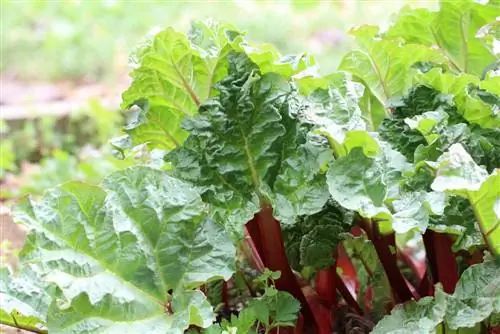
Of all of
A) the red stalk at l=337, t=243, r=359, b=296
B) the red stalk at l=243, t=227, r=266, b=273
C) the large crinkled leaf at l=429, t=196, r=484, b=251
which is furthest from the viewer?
the red stalk at l=337, t=243, r=359, b=296

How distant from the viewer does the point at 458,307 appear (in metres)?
0.73

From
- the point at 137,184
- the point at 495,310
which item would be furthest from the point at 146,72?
the point at 495,310

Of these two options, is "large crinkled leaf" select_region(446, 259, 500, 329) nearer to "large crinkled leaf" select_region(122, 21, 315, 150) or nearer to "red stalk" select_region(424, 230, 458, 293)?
"red stalk" select_region(424, 230, 458, 293)

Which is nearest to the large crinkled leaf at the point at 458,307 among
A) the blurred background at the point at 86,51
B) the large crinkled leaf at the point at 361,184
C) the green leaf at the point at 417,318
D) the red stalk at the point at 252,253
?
the green leaf at the point at 417,318

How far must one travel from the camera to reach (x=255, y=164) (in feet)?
2.75

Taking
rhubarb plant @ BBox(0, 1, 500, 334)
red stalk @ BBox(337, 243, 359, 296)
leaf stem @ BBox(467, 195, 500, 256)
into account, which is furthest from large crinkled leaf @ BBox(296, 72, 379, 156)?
red stalk @ BBox(337, 243, 359, 296)

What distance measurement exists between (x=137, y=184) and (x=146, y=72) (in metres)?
0.16

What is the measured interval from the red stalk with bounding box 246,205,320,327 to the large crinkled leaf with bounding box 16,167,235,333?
110 millimetres

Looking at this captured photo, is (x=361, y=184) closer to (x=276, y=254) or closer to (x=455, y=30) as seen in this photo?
(x=276, y=254)

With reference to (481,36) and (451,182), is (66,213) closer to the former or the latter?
(451,182)

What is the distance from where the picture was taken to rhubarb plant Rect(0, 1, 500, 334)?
2.40 ft

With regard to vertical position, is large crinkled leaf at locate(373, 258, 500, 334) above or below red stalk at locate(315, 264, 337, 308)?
below

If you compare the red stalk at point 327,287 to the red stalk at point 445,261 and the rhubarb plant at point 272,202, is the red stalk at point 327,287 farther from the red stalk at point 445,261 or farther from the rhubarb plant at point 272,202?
the red stalk at point 445,261

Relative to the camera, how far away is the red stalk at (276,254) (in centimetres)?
88
